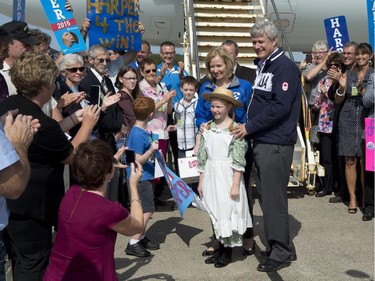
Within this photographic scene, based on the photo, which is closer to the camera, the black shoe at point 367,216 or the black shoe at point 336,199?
the black shoe at point 367,216

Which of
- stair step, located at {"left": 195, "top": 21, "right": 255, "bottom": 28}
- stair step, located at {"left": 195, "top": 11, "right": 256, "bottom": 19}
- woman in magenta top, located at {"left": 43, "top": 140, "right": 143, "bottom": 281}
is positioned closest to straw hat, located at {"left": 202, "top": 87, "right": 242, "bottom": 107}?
woman in magenta top, located at {"left": 43, "top": 140, "right": 143, "bottom": 281}

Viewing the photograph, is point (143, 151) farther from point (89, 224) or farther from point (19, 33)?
point (89, 224)

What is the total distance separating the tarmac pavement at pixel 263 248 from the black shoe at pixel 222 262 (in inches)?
1.8

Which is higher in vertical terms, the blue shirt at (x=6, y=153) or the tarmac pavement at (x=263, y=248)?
the blue shirt at (x=6, y=153)

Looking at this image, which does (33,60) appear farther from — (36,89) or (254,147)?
(254,147)

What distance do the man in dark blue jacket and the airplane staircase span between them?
18.9 feet

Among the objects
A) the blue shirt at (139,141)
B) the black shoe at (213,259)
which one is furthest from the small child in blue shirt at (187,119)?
the black shoe at (213,259)

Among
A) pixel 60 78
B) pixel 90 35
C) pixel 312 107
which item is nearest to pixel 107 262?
pixel 60 78

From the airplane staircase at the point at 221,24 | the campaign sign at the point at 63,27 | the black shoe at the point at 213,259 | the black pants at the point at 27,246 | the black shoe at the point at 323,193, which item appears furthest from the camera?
the airplane staircase at the point at 221,24

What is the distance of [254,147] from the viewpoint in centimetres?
427

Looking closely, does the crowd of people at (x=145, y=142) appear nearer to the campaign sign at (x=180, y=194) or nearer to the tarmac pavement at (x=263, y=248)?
the tarmac pavement at (x=263, y=248)

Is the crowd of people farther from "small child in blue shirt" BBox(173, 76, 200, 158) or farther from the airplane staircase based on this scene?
the airplane staircase

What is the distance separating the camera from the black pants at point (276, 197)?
410 centimetres

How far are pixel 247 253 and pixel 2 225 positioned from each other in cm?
279
